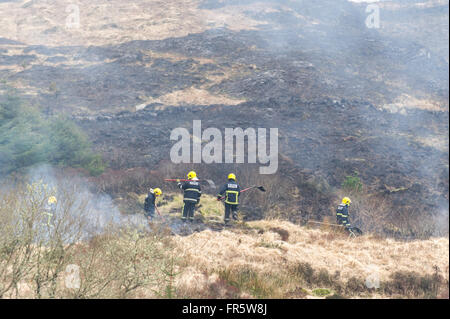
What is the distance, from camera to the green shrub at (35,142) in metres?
11.5

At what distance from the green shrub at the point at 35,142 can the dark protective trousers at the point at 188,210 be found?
4.10 meters

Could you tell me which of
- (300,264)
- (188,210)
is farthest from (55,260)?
(188,210)

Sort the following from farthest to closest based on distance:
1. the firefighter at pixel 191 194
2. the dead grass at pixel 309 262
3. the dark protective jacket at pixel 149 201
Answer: the firefighter at pixel 191 194 < the dark protective jacket at pixel 149 201 < the dead grass at pixel 309 262

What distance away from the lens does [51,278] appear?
462 cm

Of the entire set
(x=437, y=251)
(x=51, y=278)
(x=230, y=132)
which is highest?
(x=51, y=278)

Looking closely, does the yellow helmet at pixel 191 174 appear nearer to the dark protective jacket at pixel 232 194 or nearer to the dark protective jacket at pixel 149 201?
the dark protective jacket at pixel 232 194

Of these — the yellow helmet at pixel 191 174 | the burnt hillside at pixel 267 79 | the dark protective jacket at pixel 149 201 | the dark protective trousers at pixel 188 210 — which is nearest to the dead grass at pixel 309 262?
the dark protective trousers at pixel 188 210

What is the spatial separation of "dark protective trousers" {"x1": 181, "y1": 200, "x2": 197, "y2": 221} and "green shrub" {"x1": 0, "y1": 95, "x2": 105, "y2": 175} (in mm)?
4103

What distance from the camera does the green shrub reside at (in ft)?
37.9

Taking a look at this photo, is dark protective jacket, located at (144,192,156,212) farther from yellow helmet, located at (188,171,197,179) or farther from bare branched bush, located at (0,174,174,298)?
bare branched bush, located at (0,174,174,298)

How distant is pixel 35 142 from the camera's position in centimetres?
1210

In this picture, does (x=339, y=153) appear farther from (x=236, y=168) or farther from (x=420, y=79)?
(x=420, y=79)

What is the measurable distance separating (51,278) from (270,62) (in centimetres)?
2590
